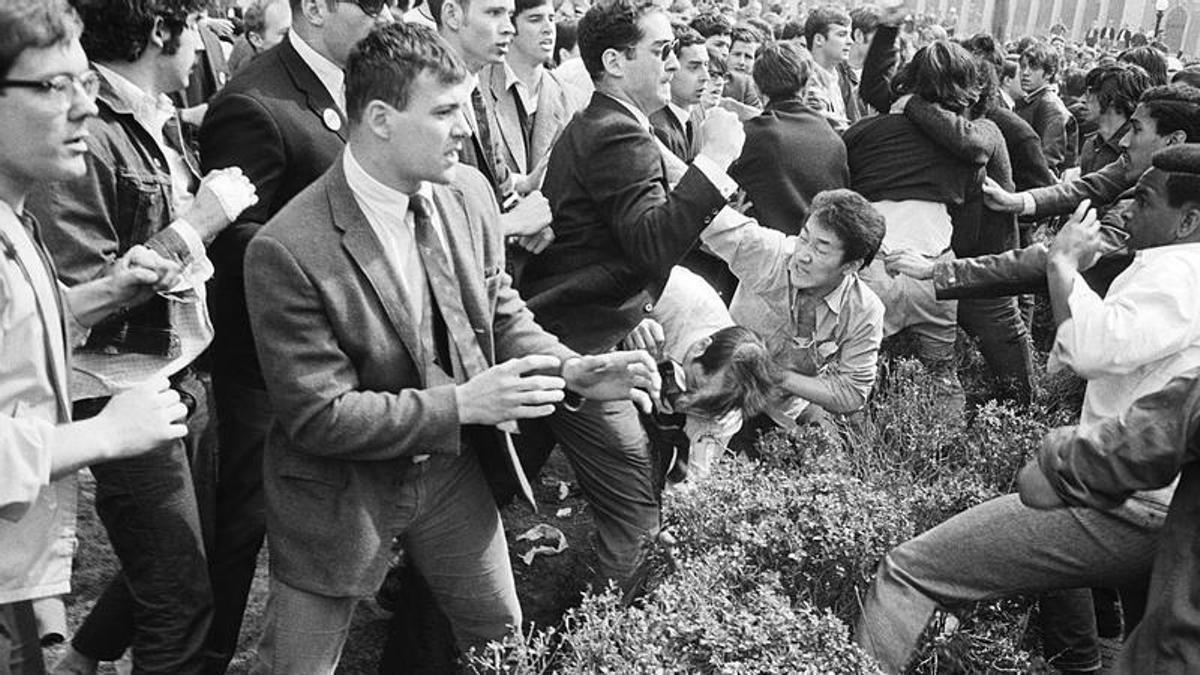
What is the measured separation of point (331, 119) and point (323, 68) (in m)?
0.19

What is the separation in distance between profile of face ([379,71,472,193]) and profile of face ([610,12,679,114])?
1416mm

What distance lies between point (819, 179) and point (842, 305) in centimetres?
109

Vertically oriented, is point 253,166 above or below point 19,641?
above

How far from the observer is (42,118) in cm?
229

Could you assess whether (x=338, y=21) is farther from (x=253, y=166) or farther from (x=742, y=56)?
(x=742, y=56)

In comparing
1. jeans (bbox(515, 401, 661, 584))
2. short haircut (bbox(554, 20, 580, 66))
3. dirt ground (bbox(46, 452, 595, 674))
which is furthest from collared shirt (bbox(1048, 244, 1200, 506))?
short haircut (bbox(554, 20, 580, 66))

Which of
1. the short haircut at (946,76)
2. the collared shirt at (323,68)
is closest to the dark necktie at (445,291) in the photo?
the collared shirt at (323,68)

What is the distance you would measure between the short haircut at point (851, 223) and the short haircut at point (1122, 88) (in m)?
3.03

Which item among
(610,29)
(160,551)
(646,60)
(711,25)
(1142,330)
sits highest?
(610,29)

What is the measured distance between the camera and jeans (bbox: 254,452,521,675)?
9.38 ft

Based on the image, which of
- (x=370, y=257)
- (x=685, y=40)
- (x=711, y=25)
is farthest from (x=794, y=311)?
(x=711, y=25)

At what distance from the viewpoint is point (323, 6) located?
3451mm

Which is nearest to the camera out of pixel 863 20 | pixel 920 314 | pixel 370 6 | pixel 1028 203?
pixel 370 6

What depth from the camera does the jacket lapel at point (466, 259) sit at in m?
2.96
